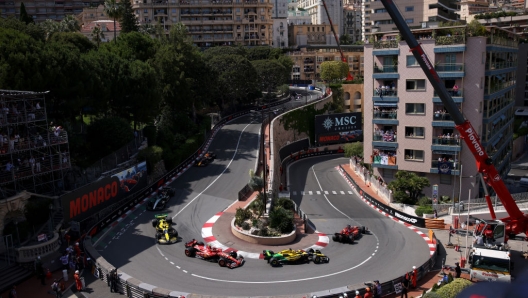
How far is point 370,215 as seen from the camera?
49531 millimetres

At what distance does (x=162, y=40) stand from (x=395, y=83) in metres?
37.9

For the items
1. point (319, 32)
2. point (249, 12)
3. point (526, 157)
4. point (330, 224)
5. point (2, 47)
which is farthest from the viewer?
point (319, 32)

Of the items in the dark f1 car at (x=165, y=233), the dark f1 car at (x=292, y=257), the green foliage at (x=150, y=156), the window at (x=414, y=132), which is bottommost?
the dark f1 car at (x=292, y=257)

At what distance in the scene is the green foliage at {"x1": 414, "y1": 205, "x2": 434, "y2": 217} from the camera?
152 feet

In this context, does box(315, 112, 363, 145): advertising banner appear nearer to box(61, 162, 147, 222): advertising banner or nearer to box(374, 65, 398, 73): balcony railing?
box(374, 65, 398, 73): balcony railing

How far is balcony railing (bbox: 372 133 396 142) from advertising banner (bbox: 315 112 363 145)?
27.7 m

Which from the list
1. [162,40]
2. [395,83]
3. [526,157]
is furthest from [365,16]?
[395,83]

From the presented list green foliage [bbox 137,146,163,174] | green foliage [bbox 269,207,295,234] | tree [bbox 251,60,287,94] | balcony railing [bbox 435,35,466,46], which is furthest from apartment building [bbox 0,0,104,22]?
green foliage [bbox 269,207,295,234]

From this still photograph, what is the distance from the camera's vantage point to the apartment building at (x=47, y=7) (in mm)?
158625

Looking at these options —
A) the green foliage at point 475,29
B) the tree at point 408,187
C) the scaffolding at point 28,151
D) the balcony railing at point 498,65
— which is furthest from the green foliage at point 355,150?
the scaffolding at point 28,151

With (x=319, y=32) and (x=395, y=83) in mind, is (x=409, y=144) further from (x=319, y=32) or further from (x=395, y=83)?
(x=319, y=32)

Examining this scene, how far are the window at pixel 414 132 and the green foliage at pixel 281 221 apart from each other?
21157mm

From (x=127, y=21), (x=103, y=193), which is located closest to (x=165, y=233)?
(x=103, y=193)

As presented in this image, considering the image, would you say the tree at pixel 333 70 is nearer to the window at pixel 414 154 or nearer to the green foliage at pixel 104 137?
the window at pixel 414 154
